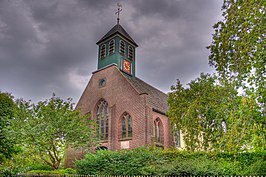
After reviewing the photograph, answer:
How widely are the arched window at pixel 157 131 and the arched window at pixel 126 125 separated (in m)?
2.51

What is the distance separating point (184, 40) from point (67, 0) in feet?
29.7

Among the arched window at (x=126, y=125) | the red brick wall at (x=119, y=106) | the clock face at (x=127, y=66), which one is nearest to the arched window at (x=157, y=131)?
the red brick wall at (x=119, y=106)

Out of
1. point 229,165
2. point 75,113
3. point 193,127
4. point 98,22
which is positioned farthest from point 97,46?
point 229,165

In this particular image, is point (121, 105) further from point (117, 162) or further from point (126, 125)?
point (117, 162)

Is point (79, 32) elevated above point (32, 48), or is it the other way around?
point (79, 32)

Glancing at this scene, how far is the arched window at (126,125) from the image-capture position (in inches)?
918

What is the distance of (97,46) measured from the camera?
3059 cm

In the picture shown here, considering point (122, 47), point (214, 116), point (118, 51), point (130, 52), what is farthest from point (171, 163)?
point (130, 52)

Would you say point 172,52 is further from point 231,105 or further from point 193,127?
point 231,105

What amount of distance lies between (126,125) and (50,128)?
805 centimetres

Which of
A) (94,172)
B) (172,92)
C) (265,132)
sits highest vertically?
(172,92)

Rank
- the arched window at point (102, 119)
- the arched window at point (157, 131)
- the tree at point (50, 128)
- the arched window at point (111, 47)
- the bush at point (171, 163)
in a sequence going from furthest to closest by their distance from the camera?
the arched window at point (111, 47) → the arched window at point (102, 119) → the arched window at point (157, 131) → the tree at point (50, 128) → the bush at point (171, 163)

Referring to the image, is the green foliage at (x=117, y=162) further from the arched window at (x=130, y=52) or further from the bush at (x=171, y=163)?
the arched window at (x=130, y=52)

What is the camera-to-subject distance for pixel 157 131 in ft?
80.2
